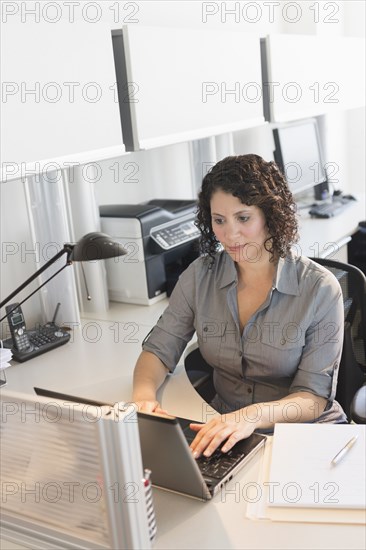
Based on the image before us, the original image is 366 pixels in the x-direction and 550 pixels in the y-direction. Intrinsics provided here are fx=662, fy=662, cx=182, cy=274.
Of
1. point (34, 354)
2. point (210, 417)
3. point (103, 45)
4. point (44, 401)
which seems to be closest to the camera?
point (44, 401)

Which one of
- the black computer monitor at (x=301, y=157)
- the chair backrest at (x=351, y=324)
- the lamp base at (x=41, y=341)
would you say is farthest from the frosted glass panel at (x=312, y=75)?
the lamp base at (x=41, y=341)

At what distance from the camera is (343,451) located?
1.37 m

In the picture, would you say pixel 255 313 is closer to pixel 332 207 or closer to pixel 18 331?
pixel 18 331

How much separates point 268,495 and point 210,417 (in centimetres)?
37

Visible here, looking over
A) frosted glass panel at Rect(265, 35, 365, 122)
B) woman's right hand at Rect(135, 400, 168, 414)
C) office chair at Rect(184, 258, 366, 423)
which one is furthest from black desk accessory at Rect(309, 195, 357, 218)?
woman's right hand at Rect(135, 400, 168, 414)

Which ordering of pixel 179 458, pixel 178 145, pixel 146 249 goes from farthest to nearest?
pixel 178 145, pixel 146 249, pixel 179 458

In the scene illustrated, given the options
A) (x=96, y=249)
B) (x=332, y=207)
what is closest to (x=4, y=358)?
(x=96, y=249)

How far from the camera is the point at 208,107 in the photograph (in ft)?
7.21

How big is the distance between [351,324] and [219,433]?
76 centimetres

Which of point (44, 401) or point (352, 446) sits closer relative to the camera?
point (44, 401)

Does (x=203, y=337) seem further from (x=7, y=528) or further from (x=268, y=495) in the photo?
(x=7, y=528)

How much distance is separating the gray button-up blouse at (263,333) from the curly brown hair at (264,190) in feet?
0.23

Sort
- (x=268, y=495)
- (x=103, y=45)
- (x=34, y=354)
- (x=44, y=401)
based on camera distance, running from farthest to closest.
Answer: (x=34, y=354) < (x=103, y=45) < (x=268, y=495) < (x=44, y=401)

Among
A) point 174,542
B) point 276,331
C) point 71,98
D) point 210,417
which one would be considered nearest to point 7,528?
point 174,542
